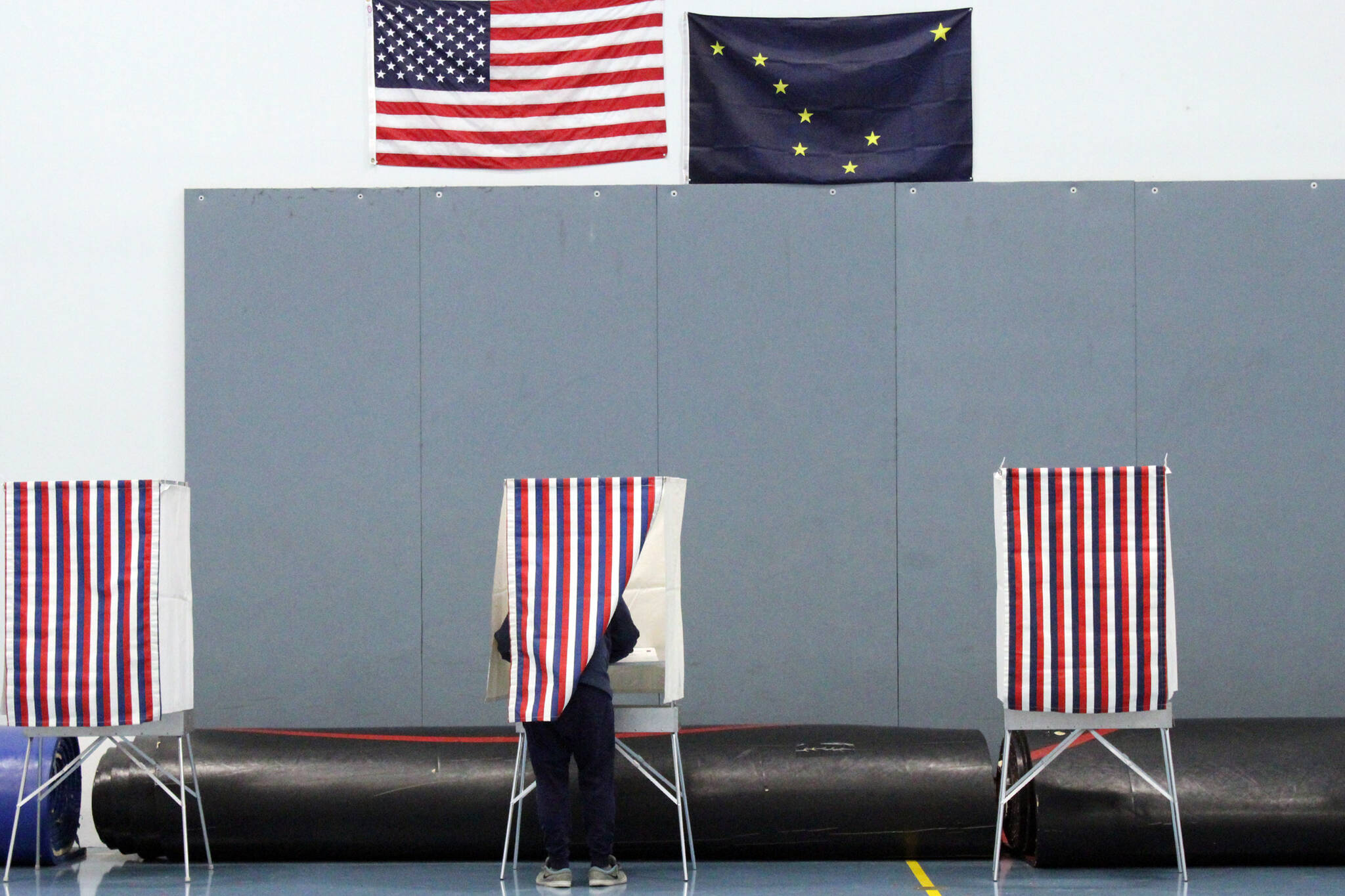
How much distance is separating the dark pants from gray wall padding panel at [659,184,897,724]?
1.92 meters

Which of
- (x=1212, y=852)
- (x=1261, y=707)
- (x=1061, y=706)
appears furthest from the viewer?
(x=1261, y=707)

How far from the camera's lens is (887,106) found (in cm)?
710

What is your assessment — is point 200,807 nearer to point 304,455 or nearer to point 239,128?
→ point 304,455

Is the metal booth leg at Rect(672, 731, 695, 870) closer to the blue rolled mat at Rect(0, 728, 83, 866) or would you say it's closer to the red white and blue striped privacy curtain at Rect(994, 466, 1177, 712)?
the red white and blue striped privacy curtain at Rect(994, 466, 1177, 712)

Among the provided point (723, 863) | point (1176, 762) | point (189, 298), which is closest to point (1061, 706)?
point (1176, 762)

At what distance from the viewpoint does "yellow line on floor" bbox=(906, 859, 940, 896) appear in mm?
4844

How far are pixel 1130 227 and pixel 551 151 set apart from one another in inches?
112

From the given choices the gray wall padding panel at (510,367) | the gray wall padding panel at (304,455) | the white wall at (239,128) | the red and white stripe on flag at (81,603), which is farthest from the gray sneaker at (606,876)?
the white wall at (239,128)

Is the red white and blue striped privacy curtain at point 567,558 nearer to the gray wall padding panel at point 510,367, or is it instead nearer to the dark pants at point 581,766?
the dark pants at point 581,766

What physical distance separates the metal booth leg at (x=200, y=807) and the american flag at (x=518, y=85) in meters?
3.10

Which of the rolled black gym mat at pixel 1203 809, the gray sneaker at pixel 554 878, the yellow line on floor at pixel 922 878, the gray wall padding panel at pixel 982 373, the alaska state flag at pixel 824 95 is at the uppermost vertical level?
the alaska state flag at pixel 824 95

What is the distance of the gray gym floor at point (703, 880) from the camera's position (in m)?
4.92

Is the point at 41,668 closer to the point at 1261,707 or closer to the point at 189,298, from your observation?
the point at 189,298

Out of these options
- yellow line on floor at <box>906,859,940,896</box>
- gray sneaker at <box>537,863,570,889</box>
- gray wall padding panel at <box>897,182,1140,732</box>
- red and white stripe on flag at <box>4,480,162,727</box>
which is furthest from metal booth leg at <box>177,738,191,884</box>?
gray wall padding panel at <box>897,182,1140,732</box>
